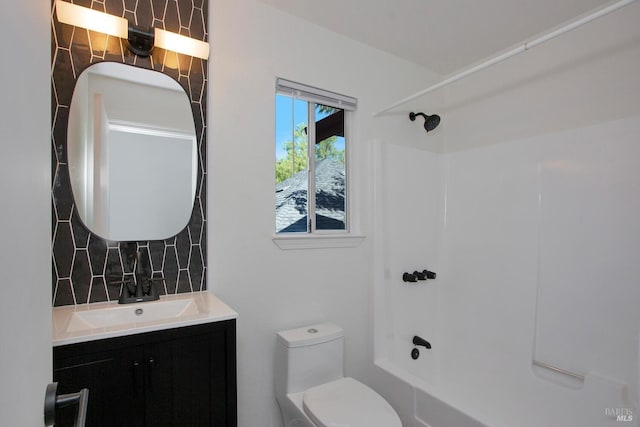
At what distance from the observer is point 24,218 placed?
410 millimetres

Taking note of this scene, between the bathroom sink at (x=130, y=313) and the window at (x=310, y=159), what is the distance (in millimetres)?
716

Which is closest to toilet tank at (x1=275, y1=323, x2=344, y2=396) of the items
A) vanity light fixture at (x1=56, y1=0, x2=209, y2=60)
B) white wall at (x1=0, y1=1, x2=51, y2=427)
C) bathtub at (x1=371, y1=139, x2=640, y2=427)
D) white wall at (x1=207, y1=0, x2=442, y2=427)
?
white wall at (x1=207, y1=0, x2=442, y2=427)

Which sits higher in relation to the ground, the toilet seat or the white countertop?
the white countertop

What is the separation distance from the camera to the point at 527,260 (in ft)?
6.93

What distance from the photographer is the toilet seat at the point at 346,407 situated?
143 centimetres

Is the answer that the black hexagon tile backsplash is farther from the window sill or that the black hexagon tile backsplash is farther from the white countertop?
the window sill

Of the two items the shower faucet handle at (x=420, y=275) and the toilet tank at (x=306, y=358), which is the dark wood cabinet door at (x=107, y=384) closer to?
the toilet tank at (x=306, y=358)

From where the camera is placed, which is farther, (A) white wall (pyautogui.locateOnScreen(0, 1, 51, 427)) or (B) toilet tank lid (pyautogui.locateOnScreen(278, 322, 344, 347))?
(B) toilet tank lid (pyautogui.locateOnScreen(278, 322, 344, 347))

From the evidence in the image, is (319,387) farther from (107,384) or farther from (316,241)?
Result: (107,384)

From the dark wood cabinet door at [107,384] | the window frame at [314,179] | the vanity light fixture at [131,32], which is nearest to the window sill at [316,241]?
the window frame at [314,179]

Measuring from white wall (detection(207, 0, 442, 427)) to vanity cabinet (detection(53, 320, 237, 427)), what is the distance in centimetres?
45

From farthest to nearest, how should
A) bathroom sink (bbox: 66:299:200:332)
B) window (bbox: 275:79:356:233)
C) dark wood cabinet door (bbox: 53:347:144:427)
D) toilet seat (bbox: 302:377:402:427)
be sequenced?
window (bbox: 275:79:356:233) → toilet seat (bbox: 302:377:402:427) → bathroom sink (bbox: 66:299:200:332) → dark wood cabinet door (bbox: 53:347:144:427)

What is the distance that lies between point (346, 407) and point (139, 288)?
1.11 m

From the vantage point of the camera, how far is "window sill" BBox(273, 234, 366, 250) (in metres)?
1.93
